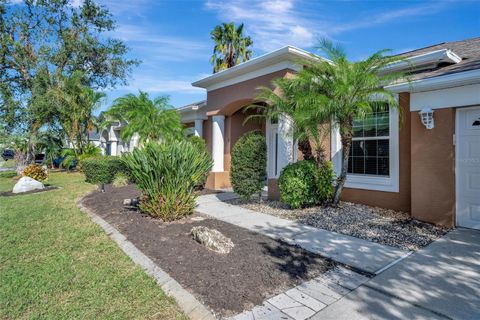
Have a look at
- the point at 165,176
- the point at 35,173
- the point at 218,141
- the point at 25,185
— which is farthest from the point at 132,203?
the point at 35,173

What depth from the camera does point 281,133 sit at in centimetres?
872

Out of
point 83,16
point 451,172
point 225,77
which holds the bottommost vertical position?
point 451,172

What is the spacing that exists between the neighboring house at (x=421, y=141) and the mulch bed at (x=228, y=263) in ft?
12.5

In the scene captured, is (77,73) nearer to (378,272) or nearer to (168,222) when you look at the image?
(168,222)

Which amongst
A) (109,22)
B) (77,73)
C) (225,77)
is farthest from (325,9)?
(109,22)

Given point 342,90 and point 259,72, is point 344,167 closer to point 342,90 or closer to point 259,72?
point 342,90

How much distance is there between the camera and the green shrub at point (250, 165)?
27.1 feet

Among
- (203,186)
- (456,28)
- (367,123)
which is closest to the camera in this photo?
(367,123)

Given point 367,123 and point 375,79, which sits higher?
point 375,79

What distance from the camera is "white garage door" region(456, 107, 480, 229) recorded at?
5867 millimetres

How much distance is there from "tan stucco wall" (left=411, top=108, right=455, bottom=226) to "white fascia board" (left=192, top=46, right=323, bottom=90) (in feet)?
11.2

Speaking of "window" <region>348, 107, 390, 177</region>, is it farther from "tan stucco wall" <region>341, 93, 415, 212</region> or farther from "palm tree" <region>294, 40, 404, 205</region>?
"palm tree" <region>294, 40, 404, 205</region>

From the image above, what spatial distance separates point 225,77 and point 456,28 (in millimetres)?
8838

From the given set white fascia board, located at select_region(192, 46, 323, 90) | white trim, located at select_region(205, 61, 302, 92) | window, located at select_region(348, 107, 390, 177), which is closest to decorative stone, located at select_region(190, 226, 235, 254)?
window, located at select_region(348, 107, 390, 177)
